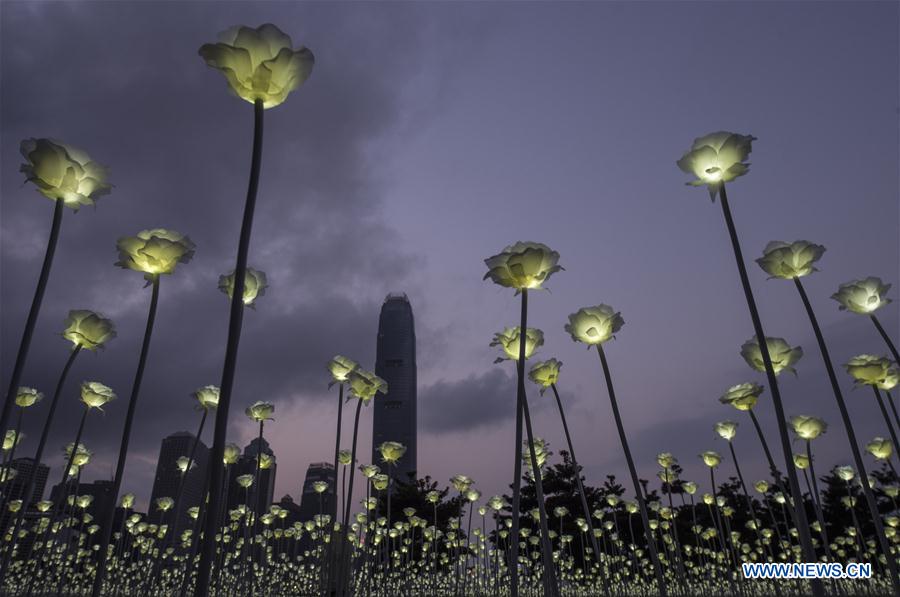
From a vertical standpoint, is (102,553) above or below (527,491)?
below

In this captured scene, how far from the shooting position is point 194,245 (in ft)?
21.7

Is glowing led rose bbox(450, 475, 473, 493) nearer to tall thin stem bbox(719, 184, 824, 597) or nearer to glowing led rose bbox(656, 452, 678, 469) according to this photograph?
glowing led rose bbox(656, 452, 678, 469)

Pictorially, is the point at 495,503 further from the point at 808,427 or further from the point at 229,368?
the point at 229,368

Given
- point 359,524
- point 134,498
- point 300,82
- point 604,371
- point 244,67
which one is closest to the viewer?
point 244,67

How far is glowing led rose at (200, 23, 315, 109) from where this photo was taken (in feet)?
14.0

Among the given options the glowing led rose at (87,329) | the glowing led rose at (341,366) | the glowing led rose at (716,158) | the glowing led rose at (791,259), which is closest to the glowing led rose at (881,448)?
the glowing led rose at (791,259)

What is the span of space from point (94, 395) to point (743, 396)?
1261cm

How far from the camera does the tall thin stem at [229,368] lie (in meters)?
3.15

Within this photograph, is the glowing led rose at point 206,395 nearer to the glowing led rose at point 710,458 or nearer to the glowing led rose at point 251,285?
the glowing led rose at point 251,285

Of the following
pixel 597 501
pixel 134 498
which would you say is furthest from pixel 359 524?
pixel 597 501

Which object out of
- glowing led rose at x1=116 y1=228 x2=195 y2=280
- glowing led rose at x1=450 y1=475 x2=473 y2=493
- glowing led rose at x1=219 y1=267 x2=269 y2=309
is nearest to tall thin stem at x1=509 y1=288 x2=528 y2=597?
glowing led rose at x1=219 y1=267 x2=269 y2=309

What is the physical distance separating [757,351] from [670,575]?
45682 millimetres

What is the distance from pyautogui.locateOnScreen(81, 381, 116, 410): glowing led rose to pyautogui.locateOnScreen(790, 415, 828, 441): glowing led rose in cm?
1524

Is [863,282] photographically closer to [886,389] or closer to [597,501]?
[886,389]
